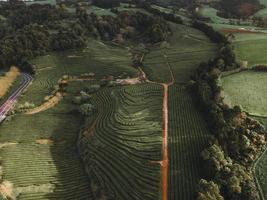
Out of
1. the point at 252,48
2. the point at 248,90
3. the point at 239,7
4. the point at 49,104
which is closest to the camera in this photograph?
the point at 248,90

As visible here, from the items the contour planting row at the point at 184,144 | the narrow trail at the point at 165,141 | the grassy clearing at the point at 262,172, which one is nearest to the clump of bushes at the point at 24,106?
the narrow trail at the point at 165,141

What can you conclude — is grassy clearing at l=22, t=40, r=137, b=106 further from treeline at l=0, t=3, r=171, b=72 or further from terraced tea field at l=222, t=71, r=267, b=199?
terraced tea field at l=222, t=71, r=267, b=199

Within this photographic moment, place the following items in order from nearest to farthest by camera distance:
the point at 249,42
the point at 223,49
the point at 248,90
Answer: the point at 248,90 → the point at 223,49 → the point at 249,42

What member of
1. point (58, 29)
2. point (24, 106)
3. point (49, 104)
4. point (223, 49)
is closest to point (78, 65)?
point (49, 104)

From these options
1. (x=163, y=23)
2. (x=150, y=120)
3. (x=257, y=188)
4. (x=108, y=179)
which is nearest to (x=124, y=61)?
(x=163, y=23)

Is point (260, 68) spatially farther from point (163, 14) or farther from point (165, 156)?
point (163, 14)

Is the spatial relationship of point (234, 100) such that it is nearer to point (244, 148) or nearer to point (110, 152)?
point (244, 148)
